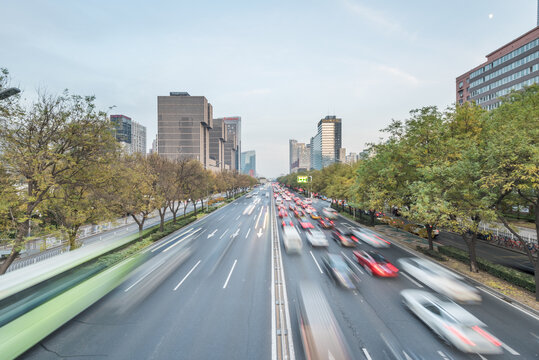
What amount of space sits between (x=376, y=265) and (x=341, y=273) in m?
3.10

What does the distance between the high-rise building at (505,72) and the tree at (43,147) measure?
233ft

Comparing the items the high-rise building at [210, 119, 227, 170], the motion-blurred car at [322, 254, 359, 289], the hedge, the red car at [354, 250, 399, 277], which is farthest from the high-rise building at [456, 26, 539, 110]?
the high-rise building at [210, 119, 227, 170]

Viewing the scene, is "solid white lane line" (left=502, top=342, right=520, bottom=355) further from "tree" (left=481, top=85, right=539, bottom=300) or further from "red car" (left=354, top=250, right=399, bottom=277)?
"red car" (left=354, top=250, right=399, bottom=277)

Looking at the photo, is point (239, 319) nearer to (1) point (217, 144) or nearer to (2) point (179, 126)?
(2) point (179, 126)

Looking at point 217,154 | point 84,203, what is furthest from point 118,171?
point 217,154

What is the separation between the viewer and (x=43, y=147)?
11289 mm

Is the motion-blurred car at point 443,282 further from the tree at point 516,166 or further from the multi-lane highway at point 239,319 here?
the tree at point 516,166

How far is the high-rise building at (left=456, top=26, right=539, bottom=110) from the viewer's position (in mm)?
50031

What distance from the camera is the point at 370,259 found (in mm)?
15633

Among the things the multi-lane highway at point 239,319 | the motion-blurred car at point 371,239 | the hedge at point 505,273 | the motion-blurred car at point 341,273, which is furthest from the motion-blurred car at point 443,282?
the motion-blurred car at point 371,239

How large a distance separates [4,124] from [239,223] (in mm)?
26388

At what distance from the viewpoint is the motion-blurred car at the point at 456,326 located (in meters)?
7.68

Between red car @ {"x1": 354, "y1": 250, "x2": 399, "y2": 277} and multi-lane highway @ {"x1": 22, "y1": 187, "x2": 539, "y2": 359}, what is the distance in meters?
0.53

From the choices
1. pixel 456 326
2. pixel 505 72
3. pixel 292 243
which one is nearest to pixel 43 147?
pixel 292 243
